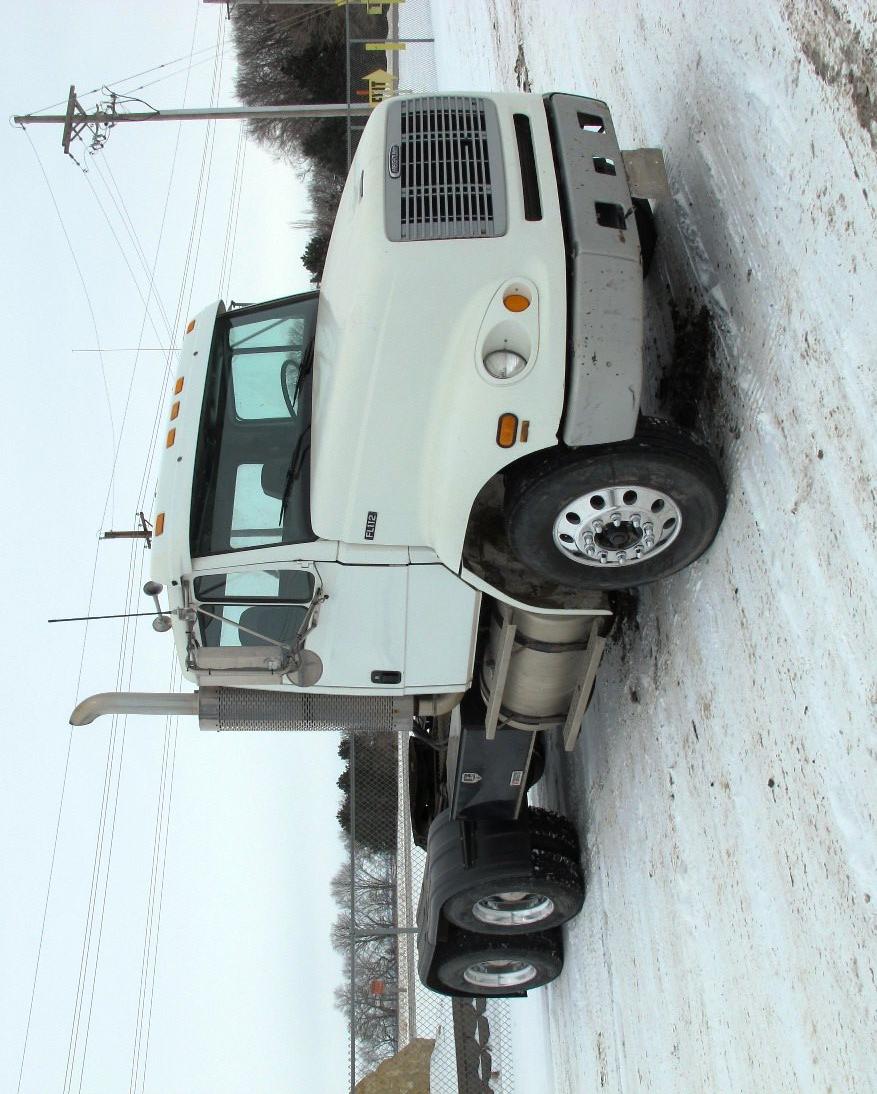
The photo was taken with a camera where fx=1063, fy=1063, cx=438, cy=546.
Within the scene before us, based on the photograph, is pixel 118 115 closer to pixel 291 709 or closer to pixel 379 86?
pixel 379 86

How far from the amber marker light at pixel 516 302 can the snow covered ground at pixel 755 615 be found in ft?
3.37

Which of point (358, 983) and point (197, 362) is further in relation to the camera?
point (358, 983)

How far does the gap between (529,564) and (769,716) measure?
123 centimetres

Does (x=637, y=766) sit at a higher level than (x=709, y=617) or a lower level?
lower

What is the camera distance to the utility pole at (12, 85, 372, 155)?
14219 millimetres

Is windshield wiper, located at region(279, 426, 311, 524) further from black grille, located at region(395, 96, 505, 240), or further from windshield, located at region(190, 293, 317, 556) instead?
black grille, located at region(395, 96, 505, 240)

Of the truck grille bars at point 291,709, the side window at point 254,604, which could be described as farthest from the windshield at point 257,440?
the truck grille bars at point 291,709

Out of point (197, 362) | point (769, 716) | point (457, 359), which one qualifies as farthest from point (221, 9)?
point (769, 716)

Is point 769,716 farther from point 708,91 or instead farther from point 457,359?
point 708,91

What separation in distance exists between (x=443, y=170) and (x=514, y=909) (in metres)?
4.59

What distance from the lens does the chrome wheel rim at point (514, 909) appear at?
263 inches

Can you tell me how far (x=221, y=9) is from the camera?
63.7 feet

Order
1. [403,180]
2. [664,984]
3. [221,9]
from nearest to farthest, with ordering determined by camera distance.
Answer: [403,180], [664,984], [221,9]

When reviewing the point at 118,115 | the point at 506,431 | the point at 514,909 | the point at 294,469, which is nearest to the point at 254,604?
the point at 294,469
